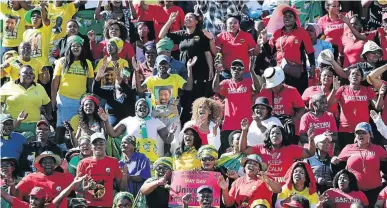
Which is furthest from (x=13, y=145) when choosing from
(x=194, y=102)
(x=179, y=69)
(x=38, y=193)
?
(x=179, y=69)

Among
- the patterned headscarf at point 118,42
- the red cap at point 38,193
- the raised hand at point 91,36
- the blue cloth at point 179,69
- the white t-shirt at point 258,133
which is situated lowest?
the red cap at point 38,193

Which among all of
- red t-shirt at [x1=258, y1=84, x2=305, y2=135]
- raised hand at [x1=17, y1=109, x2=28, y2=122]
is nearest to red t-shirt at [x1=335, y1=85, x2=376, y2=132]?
red t-shirt at [x1=258, y1=84, x2=305, y2=135]

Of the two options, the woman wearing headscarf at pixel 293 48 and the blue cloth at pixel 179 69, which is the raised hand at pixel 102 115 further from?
the woman wearing headscarf at pixel 293 48

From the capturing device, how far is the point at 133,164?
58.4 feet

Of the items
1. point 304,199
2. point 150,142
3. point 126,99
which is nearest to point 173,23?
point 126,99

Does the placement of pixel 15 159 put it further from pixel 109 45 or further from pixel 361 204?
pixel 361 204

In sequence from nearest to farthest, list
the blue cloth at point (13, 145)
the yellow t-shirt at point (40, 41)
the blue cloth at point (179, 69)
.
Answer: the blue cloth at point (13, 145) → the blue cloth at point (179, 69) → the yellow t-shirt at point (40, 41)

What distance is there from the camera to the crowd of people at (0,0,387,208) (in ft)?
57.0

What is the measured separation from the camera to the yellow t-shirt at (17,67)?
20.5 meters

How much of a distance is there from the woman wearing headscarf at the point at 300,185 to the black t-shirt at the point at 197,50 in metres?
3.65

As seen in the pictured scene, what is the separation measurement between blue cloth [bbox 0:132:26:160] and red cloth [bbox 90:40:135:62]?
2.33 metres

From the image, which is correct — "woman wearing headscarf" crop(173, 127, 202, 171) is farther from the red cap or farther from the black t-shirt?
the black t-shirt

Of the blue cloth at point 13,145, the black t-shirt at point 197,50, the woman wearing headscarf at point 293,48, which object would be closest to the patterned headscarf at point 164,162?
the blue cloth at point 13,145

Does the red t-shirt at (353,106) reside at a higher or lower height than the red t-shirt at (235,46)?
lower
